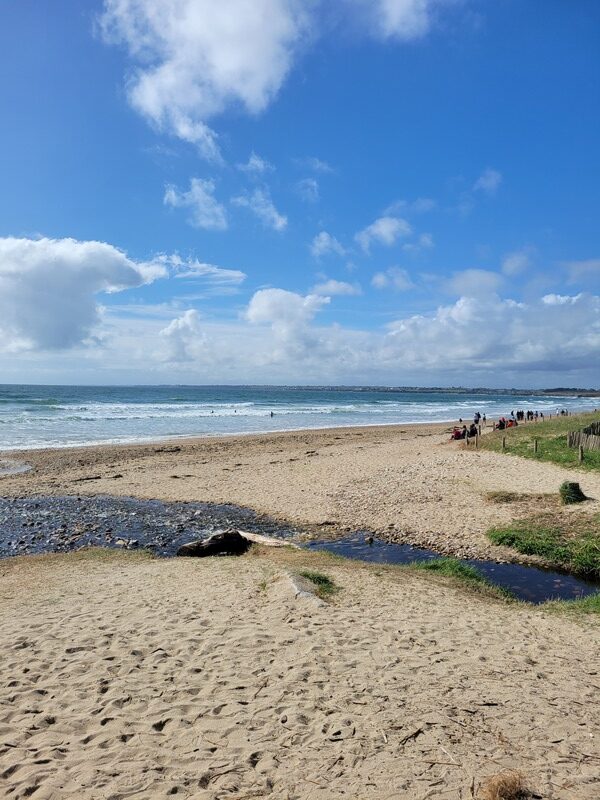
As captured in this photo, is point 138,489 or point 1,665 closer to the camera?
point 1,665

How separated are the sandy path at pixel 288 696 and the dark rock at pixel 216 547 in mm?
3070

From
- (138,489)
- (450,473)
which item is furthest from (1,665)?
(450,473)

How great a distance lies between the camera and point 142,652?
21.6 feet

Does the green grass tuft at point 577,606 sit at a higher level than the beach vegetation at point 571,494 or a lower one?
lower

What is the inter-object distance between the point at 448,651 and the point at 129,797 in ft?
13.5

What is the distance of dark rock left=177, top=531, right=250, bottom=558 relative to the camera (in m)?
12.1

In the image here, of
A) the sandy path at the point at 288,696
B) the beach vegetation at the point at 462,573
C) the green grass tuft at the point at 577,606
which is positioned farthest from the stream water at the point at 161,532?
the sandy path at the point at 288,696

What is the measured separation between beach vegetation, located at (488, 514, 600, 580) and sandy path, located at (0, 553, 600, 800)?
11.7 feet

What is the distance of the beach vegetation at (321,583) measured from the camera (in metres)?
8.83

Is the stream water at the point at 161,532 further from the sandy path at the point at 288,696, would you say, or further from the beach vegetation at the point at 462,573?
the sandy path at the point at 288,696

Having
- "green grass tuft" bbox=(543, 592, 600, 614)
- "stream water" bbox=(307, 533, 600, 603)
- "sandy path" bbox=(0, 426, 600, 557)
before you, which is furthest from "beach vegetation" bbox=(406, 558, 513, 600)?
"sandy path" bbox=(0, 426, 600, 557)

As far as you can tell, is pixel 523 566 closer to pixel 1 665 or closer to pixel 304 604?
pixel 304 604

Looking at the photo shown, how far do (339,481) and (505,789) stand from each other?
52.8ft

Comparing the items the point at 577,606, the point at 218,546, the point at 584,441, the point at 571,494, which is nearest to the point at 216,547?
the point at 218,546
